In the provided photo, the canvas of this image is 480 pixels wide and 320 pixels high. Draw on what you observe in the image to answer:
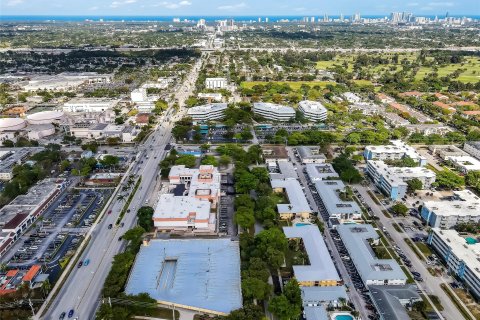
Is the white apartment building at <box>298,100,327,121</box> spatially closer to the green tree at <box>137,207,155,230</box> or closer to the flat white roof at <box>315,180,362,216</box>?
the flat white roof at <box>315,180,362,216</box>

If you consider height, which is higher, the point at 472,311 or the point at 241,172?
the point at 241,172

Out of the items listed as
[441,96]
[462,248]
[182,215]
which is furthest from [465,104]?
[182,215]

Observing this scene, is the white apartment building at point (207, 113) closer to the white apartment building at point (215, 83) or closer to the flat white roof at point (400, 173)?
the white apartment building at point (215, 83)

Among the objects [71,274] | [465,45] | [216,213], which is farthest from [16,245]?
[465,45]

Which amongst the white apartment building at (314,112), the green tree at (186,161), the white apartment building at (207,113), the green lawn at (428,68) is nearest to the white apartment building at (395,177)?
the white apartment building at (314,112)

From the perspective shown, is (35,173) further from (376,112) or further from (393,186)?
(376,112)

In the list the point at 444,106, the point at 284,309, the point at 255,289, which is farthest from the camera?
the point at 444,106

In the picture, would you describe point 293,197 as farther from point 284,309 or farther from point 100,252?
point 100,252
